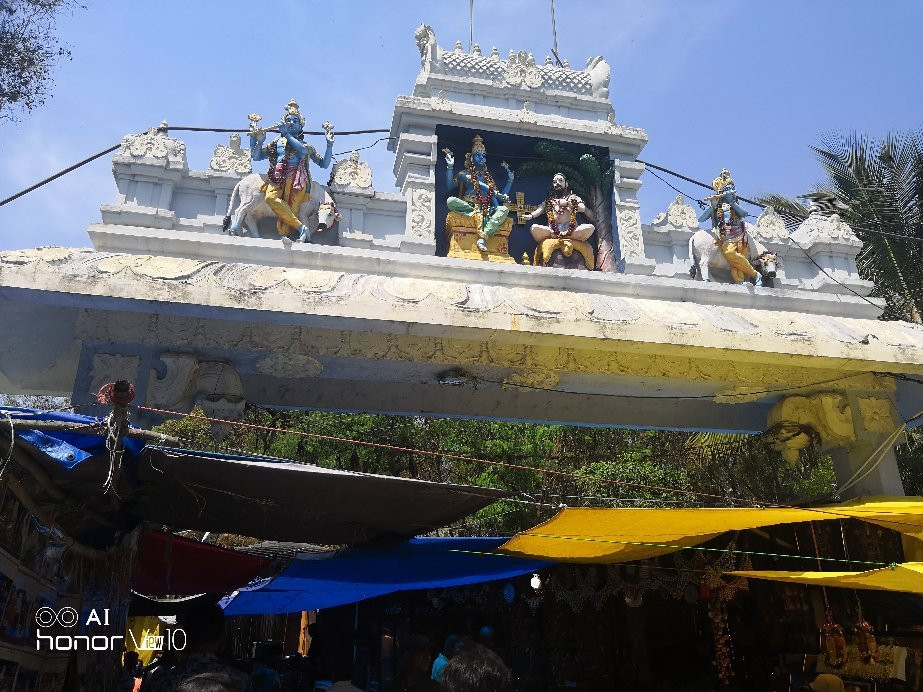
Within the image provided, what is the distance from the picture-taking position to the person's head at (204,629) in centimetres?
439

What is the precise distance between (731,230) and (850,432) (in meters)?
2.71

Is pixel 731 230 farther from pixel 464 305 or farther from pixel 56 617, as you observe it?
pixel 56 617

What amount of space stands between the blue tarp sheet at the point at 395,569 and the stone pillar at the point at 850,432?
3.67 metres

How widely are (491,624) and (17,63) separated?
1310cm

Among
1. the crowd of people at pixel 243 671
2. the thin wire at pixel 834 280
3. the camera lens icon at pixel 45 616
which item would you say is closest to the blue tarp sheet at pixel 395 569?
the crowd of people at pixel 243 671

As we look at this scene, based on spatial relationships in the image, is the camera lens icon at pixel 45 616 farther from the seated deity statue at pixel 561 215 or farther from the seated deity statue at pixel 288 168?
the seated deity statue at pixel 561 215

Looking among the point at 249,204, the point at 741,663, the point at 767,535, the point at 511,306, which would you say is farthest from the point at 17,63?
the point at 741,663

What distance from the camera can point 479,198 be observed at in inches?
331

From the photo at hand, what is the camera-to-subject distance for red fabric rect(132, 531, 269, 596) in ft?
23.2

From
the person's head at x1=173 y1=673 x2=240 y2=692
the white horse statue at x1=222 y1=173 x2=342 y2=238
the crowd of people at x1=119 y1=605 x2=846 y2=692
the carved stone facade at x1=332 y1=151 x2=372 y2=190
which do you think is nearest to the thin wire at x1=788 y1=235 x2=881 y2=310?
the carved stone facade at x1=332 y1=151 x2=372 y2=190

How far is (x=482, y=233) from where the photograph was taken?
809 centimetres

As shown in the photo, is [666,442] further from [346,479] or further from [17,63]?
[17,63]

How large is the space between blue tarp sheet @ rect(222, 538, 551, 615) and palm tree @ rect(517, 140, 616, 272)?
4.26 metres

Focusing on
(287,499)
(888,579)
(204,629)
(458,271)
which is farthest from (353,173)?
(888,579)
